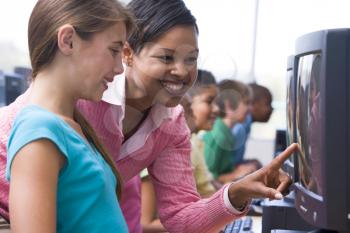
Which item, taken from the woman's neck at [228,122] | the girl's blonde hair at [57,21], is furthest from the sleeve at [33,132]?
the woman's neck at [228,122]

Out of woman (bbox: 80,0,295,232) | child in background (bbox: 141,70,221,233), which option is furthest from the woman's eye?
child in background (bbox: 141,70,221,233)

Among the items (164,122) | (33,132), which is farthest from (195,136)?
(33,132)

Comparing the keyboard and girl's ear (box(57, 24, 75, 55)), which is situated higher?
girl's ear (box(57, 24, 75, 55))

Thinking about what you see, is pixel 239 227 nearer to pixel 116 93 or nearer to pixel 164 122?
pixel 164 122

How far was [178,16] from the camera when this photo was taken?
4.46ft

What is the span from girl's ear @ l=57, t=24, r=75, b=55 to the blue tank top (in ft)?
0.35

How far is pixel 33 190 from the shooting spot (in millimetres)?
856

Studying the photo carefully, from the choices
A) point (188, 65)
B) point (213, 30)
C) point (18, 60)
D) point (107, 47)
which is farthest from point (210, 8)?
point (107, 47)

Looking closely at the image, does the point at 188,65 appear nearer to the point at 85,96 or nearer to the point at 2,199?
the point at 85,96

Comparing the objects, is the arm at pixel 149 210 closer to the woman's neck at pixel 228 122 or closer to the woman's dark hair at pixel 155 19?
the woman's dark hair at pixel 155 19

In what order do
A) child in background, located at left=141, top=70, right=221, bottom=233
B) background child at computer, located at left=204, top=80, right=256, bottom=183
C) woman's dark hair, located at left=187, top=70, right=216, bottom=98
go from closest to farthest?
child in background, located at left=141, top=70, right=221, bottom=233 < woman's dark hair, located at left=187, top=70, right=216, bottom=98 < background child at computer, located at left=204, top=80, right=256, bottom=183

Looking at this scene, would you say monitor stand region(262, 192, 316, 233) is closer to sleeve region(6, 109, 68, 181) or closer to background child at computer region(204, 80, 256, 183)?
sleeve region(6, 109, 68, 181)

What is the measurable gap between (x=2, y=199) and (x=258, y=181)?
1.82ft

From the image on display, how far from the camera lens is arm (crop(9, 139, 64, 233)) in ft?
2.81
